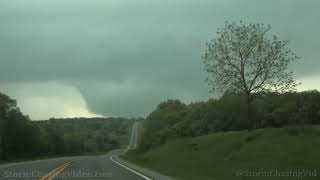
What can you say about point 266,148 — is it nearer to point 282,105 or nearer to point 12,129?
point 282,105

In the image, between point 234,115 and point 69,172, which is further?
point 234,115

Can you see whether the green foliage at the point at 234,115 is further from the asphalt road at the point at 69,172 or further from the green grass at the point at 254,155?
the asphalt road at the point at 69,172

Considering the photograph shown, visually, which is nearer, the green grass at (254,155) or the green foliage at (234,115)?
the green grass at (254,155)

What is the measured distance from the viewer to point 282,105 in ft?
237

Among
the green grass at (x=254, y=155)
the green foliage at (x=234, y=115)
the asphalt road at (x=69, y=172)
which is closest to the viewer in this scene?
the green grass at (x=254, y=155)

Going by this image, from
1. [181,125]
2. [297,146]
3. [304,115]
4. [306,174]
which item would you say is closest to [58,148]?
[181,125]

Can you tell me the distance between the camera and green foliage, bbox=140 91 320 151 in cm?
6800

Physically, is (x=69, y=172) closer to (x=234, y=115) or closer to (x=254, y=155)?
(x=254, y=155)

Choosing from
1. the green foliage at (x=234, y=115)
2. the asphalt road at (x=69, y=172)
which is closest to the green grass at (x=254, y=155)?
the asphalt road at (x=69, y=172)

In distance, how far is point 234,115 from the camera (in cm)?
9106

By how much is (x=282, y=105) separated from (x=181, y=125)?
1400 inches

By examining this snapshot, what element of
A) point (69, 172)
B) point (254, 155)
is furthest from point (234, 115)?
point (69, 172)

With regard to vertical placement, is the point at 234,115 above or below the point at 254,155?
above

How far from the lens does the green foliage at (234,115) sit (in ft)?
223
